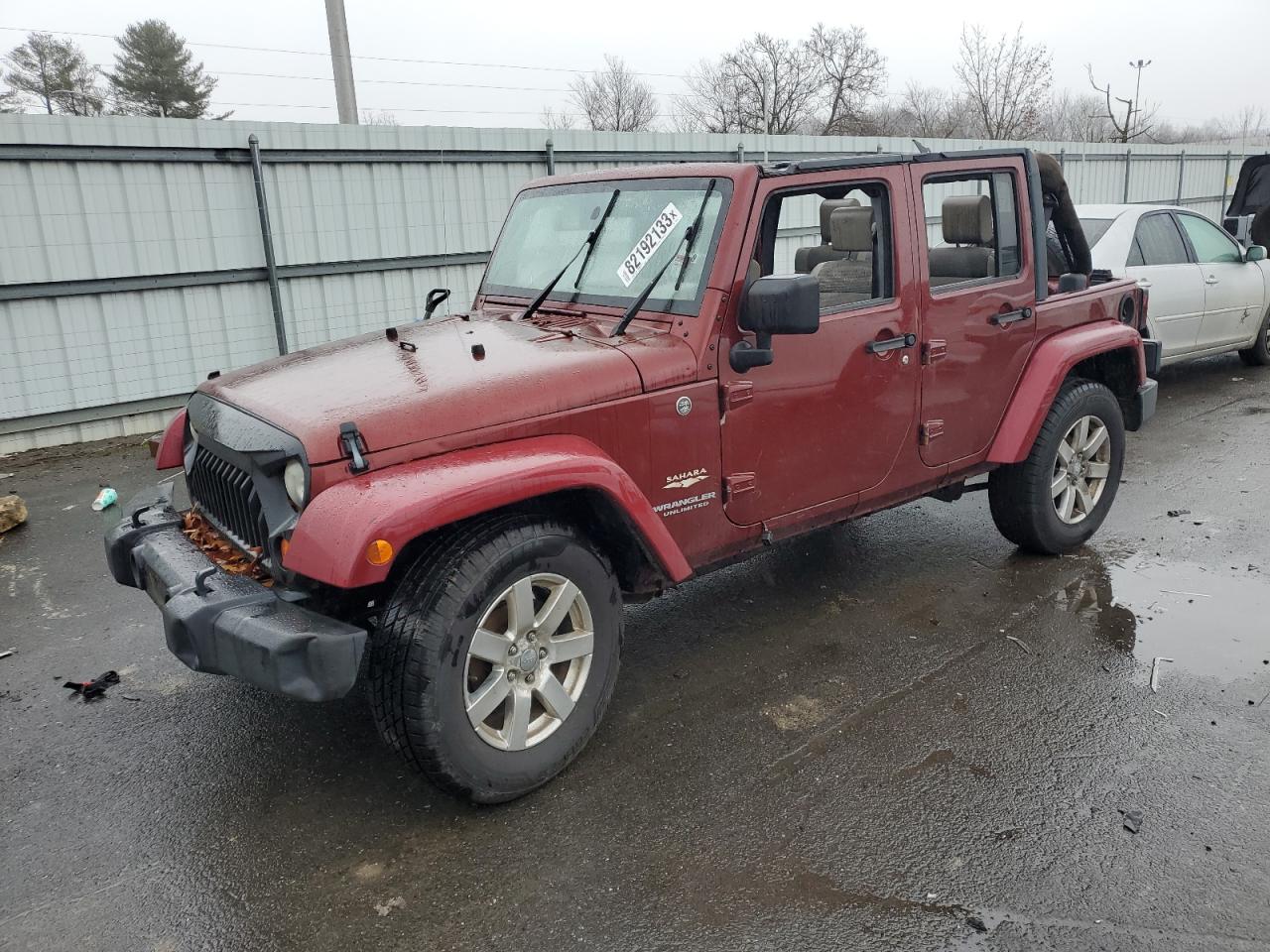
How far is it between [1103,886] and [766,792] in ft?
3.25

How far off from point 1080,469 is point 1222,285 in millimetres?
5188

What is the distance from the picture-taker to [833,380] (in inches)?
151

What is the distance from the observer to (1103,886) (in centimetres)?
266

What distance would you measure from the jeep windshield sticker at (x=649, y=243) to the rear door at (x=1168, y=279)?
5743 millimetres

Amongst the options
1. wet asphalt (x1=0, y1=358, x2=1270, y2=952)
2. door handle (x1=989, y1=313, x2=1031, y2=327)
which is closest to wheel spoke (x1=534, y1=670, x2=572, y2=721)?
wet asphalt (x1=0, y1=358, x2=1270, y2=952)

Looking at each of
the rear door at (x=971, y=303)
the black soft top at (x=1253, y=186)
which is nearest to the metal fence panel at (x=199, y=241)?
the rear door at (x=971, y=303)

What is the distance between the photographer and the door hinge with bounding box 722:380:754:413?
350 cm

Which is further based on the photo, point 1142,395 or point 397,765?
point 1142,395

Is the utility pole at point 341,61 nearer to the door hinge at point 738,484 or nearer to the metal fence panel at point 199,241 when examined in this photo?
the metal fence panel at point 199,241

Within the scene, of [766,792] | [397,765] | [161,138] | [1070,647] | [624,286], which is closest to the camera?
[766,792]

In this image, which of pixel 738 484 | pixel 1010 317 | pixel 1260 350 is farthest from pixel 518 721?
pixel 1260 350

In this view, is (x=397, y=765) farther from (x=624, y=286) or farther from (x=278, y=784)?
(x=624, y=286)

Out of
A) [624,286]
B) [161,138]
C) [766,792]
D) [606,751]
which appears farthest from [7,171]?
[766,792]

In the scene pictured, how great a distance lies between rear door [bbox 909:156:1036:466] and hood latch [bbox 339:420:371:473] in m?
2.49
